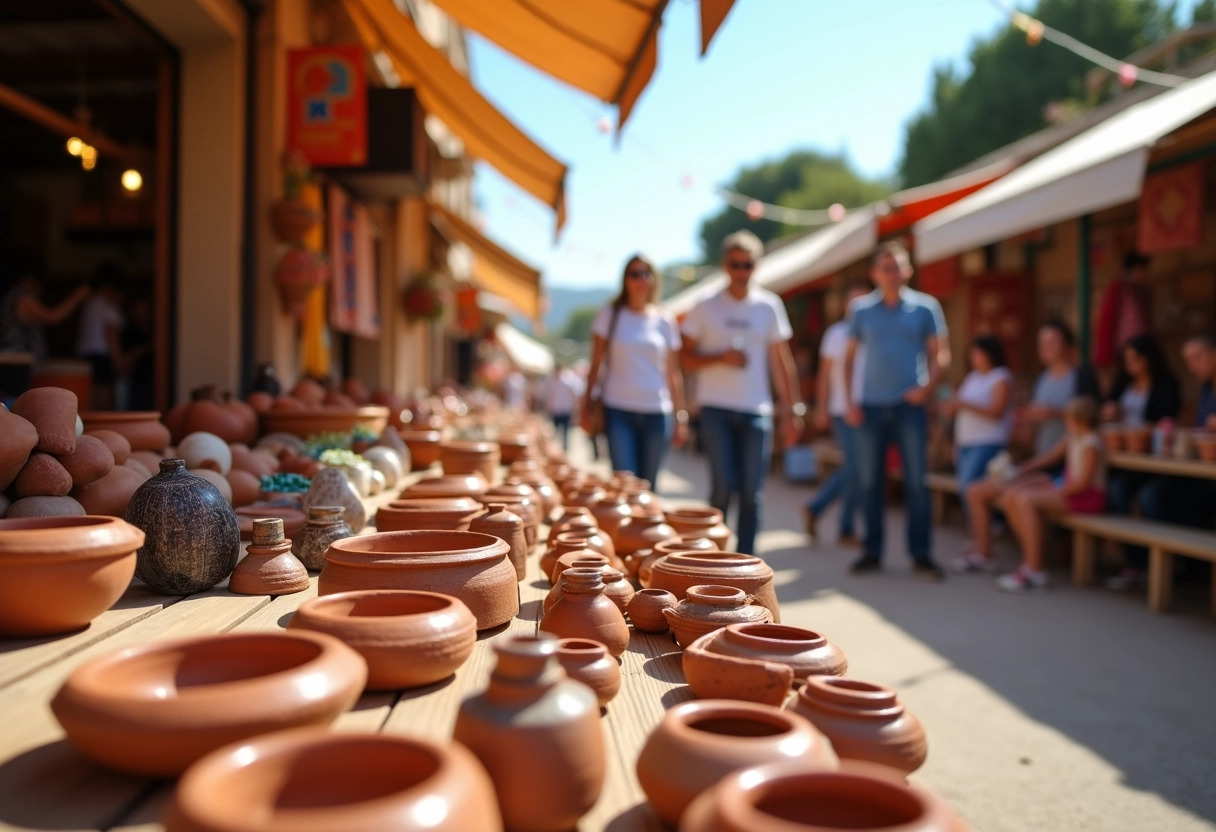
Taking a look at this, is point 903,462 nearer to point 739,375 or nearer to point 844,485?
point 844,485

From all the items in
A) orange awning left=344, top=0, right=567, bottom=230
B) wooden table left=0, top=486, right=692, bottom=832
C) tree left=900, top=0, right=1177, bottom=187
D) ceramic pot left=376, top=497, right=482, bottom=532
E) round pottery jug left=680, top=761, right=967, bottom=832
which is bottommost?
wooden table left=0, top=486, right=692, bottom=832

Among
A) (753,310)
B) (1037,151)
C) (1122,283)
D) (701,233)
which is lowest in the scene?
(753,310)

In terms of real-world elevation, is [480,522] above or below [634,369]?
below

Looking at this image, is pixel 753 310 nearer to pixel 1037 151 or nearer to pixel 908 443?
pixel 908 443

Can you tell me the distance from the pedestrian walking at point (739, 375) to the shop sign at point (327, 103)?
2706mm

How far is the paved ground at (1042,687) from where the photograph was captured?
8.34ft

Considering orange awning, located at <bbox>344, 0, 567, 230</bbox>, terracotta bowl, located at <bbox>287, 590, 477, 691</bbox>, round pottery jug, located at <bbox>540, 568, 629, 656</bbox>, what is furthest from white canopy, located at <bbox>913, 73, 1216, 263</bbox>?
terracotta bowl, located at <bbox>287, 590, 477, 691</bbox>

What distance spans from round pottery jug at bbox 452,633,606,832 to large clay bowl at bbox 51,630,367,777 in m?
0.16

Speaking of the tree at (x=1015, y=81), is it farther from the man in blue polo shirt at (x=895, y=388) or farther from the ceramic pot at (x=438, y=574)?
the ceramic pot at (x=438, y=574)

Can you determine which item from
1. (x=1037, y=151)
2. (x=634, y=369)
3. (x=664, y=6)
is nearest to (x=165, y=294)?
(x=634, y=369)

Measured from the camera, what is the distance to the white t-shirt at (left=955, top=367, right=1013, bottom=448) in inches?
239

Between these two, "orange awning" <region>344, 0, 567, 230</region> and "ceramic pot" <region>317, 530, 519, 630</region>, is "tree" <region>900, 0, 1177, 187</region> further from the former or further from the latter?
"ceramic pot" <region>317, 530, 519, 630</region>

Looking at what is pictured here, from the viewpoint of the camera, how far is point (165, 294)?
512 cm

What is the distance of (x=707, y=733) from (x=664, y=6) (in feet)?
12.7
